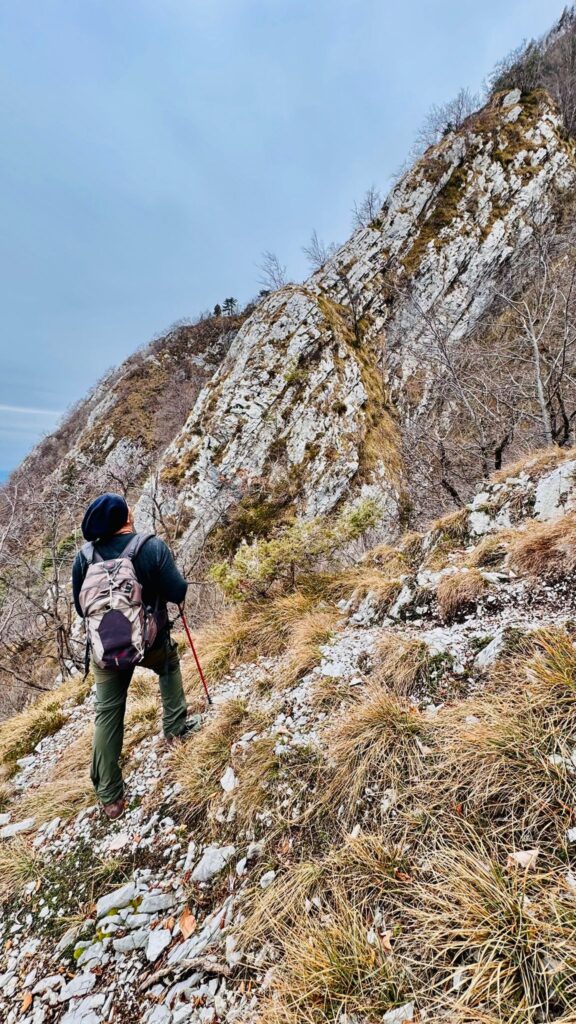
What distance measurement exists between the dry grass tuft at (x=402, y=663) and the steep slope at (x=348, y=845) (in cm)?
2

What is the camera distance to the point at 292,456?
15156 mm

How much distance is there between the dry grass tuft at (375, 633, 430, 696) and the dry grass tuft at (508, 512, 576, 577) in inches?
55.1

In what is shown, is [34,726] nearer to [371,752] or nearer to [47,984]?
[47,984]

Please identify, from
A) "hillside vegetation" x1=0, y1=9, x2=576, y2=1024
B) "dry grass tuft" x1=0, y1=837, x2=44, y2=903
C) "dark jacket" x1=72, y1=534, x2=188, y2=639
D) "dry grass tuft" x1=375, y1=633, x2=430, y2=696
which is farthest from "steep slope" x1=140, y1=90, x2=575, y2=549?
"dry grass tuft" x1=0, y1=837, x2=44, y2=903

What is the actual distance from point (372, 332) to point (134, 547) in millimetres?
21553

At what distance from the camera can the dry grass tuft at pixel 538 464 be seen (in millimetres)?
4801

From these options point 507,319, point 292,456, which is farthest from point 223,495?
point 507,319

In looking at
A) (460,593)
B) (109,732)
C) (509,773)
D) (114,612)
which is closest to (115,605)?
(114,612)

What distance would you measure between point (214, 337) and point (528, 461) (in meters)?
37.5

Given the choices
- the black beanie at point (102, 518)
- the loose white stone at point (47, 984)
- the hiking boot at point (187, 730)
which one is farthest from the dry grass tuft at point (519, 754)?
the black beanie at point (102, 518)

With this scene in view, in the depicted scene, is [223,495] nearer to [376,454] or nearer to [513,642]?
[376,454]

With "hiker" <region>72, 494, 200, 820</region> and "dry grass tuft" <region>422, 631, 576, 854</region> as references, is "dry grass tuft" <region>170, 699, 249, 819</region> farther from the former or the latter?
"dry grass tuft" <region>422, 631, 576, 854</region>

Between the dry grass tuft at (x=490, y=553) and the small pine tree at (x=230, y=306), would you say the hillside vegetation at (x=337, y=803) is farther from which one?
the small pine tree at (x=230, y=306)

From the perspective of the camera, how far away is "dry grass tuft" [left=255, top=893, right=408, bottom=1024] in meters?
1.40
